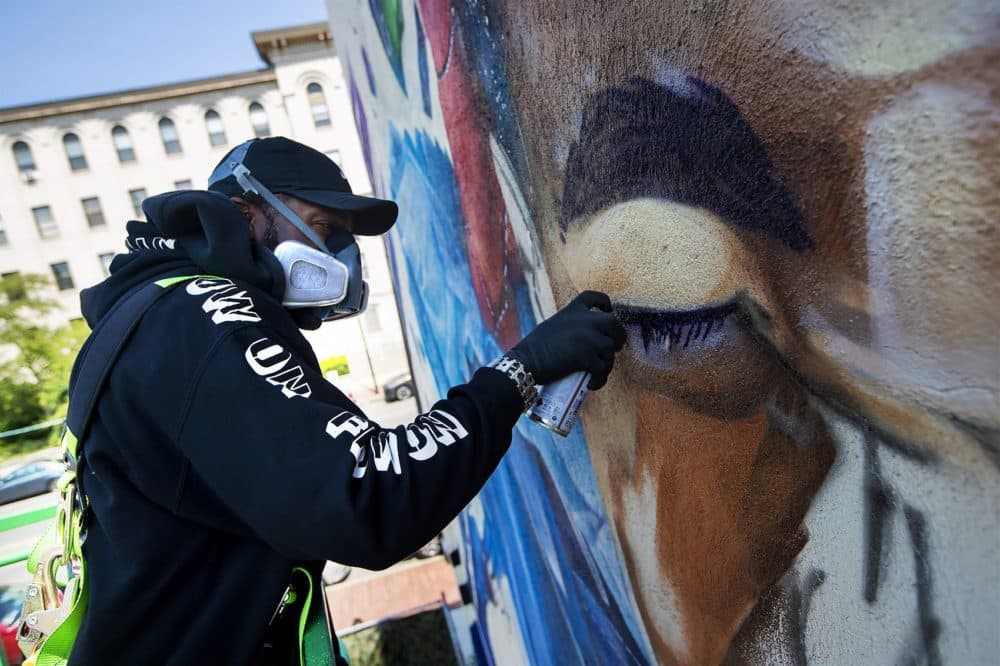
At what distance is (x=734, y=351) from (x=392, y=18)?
7.26ft

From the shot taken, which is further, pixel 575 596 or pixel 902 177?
pixel 575 596

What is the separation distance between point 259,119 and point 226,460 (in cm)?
2698

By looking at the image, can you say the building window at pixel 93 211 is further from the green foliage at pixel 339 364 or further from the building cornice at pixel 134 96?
the green foliage at pixel 339 364

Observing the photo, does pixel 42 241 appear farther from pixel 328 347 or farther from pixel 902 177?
pixel 902 177

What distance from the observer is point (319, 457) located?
1.05m

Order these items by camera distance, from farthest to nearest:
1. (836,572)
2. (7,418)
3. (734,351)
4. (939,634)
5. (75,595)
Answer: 1. (7,418)
2. (75,595)
3. (734,351)
4. (836,572)
5. (939,634)

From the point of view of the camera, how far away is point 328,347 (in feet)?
79.9

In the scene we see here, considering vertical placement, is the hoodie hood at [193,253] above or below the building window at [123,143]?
below

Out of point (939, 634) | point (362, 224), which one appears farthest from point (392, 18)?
point (939, 634)

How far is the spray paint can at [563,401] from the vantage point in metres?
1.24

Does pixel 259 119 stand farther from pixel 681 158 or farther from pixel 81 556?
pixel 681 158

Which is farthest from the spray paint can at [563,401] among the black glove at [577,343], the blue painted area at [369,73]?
the blue painted area at [369,73]

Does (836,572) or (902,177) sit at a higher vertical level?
(902,177)

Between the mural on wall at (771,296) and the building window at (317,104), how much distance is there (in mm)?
24707
